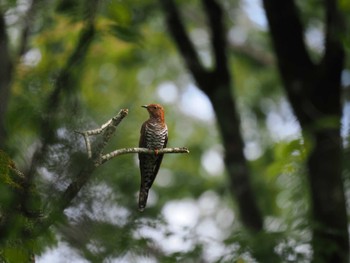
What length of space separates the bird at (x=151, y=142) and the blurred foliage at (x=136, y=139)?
0.13 meters

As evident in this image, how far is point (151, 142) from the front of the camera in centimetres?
464

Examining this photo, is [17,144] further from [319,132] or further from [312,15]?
[312,15]

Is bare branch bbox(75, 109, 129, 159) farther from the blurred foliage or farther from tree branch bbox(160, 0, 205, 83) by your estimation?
tree branch bbox(160, 0, 205, 83)

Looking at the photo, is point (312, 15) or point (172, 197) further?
point (172, 197)

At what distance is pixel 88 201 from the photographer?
2758mm

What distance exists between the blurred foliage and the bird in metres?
0.13

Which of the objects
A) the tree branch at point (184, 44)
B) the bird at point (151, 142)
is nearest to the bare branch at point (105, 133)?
the bird at point (151, 142)

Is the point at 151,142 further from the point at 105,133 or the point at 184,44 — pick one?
the point at 184,44

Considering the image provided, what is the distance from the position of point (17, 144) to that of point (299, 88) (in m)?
4.44

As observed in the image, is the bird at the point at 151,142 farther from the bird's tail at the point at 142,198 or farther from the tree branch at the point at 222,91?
the tree branch at the point at 222,91

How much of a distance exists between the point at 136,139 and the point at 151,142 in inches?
17.2

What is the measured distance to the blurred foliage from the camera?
2.76 metres

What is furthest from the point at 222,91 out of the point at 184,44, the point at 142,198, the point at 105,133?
the point at 105,133

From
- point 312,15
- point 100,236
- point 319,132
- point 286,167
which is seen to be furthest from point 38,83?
point 312,15
